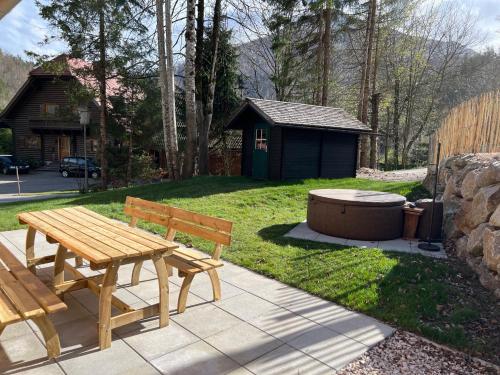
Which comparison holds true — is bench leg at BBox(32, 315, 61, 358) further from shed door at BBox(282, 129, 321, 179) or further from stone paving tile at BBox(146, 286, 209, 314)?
shed door at BBox(282, 129, 321, 179)

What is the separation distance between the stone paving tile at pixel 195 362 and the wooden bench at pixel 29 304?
29.4 inches

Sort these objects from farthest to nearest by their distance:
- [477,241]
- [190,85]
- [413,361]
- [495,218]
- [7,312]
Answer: [190,85], [477,241], [495,218], [413,361], [7,312]

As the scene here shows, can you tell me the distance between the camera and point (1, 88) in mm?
37312

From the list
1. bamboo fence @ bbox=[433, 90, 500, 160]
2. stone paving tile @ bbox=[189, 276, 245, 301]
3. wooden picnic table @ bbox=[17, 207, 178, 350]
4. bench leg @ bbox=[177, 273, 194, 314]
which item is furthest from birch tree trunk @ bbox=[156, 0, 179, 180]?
bench leg @ bbox=[177, 273, 194, 314]

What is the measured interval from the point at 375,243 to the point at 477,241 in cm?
173

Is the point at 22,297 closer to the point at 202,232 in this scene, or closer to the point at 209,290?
the point at 202,232

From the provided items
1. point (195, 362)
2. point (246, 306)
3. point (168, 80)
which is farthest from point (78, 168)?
point (195, 362)

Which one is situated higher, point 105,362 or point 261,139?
point 261,139

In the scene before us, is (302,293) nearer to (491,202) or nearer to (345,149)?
(491,202)

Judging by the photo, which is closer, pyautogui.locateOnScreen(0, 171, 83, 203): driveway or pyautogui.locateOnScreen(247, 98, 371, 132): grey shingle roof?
pyautogui.locateOnScreen(247, 98, 371, 132): grey shingle roof

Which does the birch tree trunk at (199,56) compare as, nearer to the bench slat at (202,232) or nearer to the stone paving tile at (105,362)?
the bench slat at (202,232)

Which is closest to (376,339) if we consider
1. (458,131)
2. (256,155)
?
(458,131)

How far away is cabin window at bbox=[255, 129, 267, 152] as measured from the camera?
13680 millimetres

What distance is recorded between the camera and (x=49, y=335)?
2.57m
